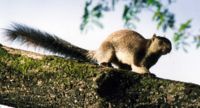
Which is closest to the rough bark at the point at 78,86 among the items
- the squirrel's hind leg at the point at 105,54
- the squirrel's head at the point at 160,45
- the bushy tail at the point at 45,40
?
the bushy tail at the point at 45,40

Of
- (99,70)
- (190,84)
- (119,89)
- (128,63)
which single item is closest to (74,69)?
(99,70)

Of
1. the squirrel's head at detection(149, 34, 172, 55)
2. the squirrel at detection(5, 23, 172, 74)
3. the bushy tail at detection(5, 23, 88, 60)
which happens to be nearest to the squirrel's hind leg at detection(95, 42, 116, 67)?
the squirrel at detection(5, 23, 172, 74)

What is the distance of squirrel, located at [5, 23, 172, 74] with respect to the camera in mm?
5447

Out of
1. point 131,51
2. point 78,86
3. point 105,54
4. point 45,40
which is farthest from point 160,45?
point 78,86

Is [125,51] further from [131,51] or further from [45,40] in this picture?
[45,40]

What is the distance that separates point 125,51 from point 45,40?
1.69m

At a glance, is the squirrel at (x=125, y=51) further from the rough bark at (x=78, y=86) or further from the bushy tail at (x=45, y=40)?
the rough bark at (x=78, y=86)

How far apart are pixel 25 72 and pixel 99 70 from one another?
1.92 feet

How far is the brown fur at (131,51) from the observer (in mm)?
5812

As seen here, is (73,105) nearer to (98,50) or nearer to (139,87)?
(139,87)

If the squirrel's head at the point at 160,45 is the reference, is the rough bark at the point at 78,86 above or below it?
below

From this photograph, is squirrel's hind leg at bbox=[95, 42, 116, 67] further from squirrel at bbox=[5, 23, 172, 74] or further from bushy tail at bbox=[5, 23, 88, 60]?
bushy tail at bbox=[5, 23, 88, 60]

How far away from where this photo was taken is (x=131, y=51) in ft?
20.0

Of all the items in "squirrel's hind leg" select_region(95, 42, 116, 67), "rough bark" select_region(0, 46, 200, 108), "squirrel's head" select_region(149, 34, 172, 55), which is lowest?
"rough bark" select_region(0, 46, 200, 108)
